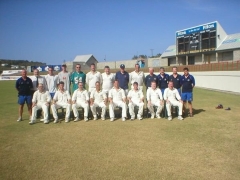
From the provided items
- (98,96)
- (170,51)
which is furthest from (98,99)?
(170,51)

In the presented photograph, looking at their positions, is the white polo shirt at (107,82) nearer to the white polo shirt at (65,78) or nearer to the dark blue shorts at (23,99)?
the white polo shirt at (65,78)

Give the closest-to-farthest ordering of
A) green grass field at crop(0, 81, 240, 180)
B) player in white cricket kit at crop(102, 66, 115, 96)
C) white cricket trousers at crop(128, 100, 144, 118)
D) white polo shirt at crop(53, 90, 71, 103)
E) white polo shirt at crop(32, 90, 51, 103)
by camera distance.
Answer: green grass field at crop(0, 81, 240, 180) < white polo shirt at crop(32, 90, 51, 103) < white cricket trousers at crop(128, 100, 144, 118) < white polo shirt at crop(53, 90, 71, 103) < player in white cricket kit at crop(102, 66, 115, 96)

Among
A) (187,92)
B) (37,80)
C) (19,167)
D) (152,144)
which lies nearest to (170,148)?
(152,144)

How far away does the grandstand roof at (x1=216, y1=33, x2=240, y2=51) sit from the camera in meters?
33.8

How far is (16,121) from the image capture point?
824cm

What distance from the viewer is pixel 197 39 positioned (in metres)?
36.5

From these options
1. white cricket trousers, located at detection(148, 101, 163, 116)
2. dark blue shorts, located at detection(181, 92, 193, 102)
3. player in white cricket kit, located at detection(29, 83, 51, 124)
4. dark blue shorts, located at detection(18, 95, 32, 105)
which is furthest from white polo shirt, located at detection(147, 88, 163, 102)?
dark blue shorts, located at detection(18, 95, 32, 105)

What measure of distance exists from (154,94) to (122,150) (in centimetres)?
400

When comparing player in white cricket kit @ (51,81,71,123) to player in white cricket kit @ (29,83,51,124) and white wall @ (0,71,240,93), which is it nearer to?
player in white cricket kit @ (29,83,51,124)

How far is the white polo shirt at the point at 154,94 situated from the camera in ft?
27.9

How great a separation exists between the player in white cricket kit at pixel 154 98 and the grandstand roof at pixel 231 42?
30991mm

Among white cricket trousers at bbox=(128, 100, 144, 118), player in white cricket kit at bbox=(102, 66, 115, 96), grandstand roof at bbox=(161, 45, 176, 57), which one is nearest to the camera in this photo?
white cricket trousers at bbox=(128, 100, 144, 118)

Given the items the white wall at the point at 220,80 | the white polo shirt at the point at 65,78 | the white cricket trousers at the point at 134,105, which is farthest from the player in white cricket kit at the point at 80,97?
the white wall at the point at 220,80

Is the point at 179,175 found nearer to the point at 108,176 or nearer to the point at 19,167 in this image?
the point at 108,176
